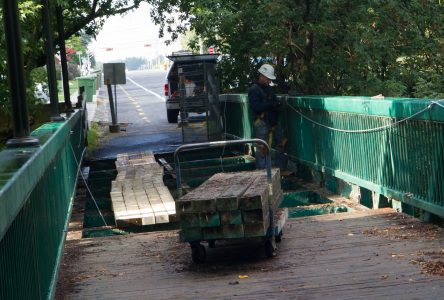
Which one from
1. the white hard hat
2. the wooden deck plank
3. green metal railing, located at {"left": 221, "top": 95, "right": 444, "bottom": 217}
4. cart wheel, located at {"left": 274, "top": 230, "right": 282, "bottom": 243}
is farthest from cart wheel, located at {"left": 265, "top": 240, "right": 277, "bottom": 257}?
the white hard hat

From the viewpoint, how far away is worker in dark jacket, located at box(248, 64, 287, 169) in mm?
14805

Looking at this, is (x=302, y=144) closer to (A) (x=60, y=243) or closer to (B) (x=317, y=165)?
(B) (x=317, y=165)

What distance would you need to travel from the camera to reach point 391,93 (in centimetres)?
1691

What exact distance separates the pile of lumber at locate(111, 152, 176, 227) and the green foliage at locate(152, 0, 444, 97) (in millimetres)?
3672

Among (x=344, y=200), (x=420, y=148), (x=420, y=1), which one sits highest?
(x=420, y=1)

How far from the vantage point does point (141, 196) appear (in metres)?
13.1

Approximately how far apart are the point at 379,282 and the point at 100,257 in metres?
3.39

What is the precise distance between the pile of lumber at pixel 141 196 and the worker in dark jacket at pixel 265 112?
6.27 feet

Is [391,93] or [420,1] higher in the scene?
[420,1]

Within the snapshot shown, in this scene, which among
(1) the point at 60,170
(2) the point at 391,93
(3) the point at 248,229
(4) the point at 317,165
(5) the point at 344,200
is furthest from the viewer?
(2) the point at 391,93

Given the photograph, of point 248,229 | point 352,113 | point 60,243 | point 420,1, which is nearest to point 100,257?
point 60,243

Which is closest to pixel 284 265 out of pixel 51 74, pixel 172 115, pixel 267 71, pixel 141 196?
pixel 141 196

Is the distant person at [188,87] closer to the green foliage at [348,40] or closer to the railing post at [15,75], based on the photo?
the green foliage at [348,40]

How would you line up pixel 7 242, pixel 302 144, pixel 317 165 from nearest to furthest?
1. pixel 7 242
2. pixel 317 165
3. pixel 302 144
